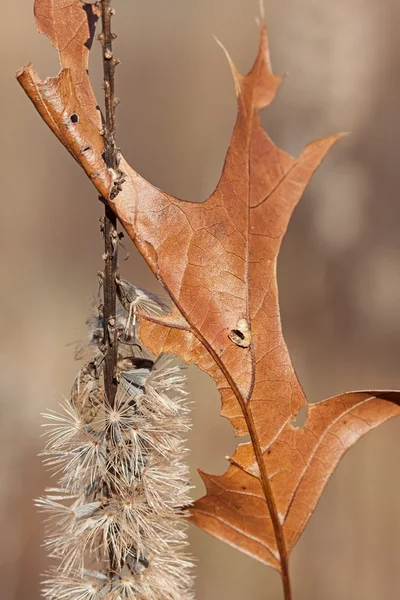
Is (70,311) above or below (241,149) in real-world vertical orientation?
above

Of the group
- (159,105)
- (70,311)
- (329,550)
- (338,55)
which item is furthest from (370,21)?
(329,550)

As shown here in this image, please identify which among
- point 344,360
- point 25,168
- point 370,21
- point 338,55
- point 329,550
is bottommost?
point 329,550

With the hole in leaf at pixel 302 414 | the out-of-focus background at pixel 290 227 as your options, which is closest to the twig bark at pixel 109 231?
the hole in leaf at pixel 302 414

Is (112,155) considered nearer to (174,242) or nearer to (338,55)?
(174,242)

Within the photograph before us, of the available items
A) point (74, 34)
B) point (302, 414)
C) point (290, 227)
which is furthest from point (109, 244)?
point (290, 227)

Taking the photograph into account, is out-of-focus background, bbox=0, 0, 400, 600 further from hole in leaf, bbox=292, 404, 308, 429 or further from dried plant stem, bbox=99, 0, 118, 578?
dried plant stem, bbox=99, 0, 118, 578

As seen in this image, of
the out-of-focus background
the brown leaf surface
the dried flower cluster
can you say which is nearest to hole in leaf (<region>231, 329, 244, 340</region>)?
the dried flower cluster

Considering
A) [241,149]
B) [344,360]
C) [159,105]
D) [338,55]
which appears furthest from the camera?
[159,105]
